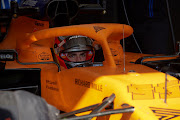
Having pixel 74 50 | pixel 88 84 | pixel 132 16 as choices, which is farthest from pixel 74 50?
pixel 132 16

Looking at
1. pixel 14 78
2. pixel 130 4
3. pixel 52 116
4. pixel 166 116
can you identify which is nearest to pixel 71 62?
pixel 14 78

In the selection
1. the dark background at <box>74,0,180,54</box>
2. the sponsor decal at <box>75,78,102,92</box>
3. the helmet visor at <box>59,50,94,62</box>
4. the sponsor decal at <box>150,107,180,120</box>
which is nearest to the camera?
the sponsor decal at <box>150,107,180,120</box>

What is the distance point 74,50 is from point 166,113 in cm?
152

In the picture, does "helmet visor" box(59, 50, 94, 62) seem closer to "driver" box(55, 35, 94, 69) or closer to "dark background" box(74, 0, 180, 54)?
"driver" box(55, 35, 94, 69)

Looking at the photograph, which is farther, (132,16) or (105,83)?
(132,16)

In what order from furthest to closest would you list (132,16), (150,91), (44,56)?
(132,16)
(44,56)
(150,91)

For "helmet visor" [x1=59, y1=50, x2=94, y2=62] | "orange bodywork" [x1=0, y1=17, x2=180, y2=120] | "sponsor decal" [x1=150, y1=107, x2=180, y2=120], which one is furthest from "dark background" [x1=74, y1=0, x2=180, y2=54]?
"sponsor decal" [x1=150, y1=107, x2=180, y2=120]

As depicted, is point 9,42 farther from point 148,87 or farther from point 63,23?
point 148,87

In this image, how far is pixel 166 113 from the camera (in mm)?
1396

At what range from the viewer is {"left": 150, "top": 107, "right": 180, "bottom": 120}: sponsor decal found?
136cm

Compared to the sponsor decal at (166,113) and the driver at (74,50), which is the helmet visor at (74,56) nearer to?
the driver at (74,50)

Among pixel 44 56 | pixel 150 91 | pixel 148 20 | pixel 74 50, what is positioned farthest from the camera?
pixel 148 20

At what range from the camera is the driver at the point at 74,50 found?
107 inches

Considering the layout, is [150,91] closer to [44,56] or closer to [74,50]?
[74,50]
